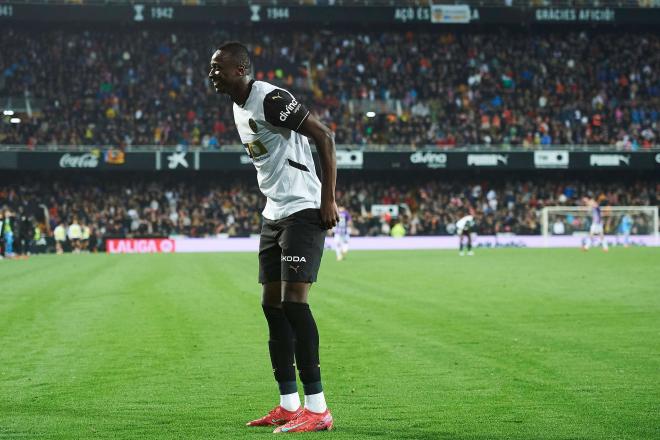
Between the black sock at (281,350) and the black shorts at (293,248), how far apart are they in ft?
0.78

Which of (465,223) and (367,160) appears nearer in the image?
(465,223)

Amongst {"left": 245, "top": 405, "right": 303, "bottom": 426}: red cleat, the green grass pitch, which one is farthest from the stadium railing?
{"left": 245, "top": 405, "right": 303, "bottom": 426}: red cleat

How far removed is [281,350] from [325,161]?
50.8 inches

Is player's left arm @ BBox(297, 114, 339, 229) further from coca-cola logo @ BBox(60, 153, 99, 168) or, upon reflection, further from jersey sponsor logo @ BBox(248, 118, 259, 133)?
coca-cola logo @ BBox(60, 153, 99, 168)

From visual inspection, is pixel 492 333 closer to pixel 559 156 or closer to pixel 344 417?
pixel 344 417

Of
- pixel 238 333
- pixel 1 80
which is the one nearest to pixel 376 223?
pixel 1 80

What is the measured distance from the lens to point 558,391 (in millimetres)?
7738

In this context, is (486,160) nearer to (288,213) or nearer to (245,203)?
(245,203)

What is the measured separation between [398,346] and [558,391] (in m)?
3.41

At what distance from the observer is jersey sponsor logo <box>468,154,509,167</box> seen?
51844mm

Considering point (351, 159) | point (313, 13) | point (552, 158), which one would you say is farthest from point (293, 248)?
point (552, 158)

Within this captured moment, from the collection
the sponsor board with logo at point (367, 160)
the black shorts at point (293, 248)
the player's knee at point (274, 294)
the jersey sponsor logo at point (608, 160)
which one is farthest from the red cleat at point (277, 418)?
the jersey sponsor logo at point (608, 160)

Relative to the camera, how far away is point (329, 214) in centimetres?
636

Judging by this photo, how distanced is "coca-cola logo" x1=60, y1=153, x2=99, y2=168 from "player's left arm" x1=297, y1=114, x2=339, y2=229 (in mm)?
44353
